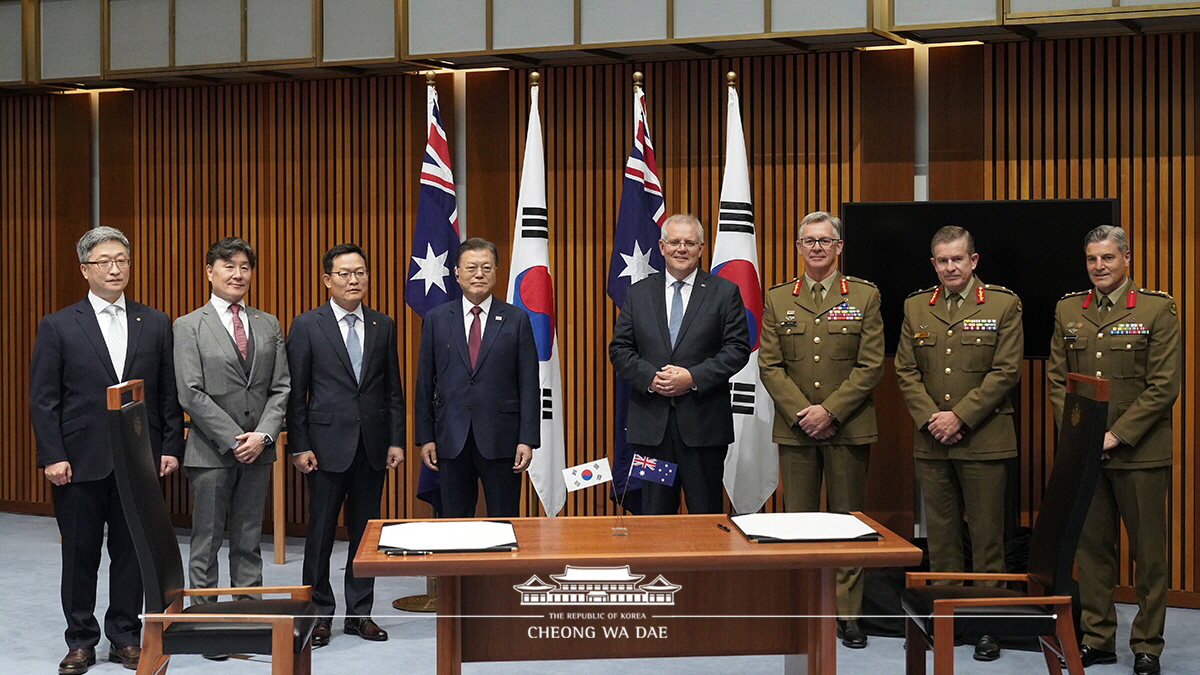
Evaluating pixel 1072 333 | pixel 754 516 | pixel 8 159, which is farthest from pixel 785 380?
pixel 8 159

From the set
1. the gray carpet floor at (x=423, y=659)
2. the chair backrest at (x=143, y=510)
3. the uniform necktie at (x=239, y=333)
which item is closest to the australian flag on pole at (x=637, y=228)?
the gray carpet floor at (x=423, y=659)

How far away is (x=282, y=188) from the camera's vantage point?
7.44m

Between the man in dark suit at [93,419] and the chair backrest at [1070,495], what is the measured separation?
3281 millimetres

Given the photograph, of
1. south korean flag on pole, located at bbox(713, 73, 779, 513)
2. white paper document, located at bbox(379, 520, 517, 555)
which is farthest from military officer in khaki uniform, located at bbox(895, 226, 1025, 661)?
white paper document, located at bbox(379, 520, 517, 555)

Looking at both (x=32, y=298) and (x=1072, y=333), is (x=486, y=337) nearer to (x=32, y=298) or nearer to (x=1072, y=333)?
(x=1072, y=333)

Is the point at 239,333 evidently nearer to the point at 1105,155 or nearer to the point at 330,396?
the point at 330,396

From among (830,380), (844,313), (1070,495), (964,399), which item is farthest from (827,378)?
(1070,495)

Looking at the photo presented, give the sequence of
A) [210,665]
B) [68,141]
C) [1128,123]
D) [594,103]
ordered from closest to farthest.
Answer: [210,665] → [1128,123] → [594,103] → [68,141]

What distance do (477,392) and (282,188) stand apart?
3.09 metres

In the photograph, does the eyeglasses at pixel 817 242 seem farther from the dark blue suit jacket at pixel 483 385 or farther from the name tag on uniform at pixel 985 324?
the dark blue suit jacket at pixel 483 385

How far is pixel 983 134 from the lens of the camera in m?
6.17

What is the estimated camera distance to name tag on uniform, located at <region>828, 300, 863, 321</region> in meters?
5.15

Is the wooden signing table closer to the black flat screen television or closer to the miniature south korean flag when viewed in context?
the miniature south korean flag

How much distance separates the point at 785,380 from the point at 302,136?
377cm
